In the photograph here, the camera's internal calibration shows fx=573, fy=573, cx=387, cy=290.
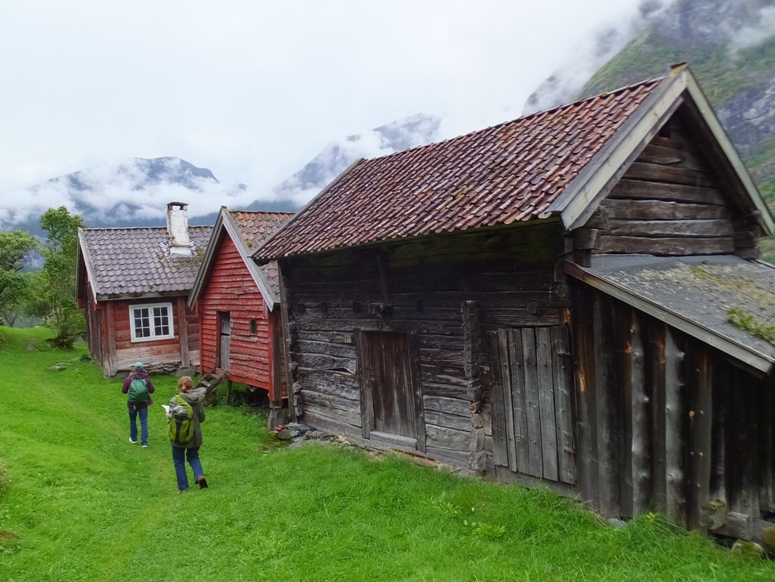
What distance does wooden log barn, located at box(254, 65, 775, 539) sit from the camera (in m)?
5.33

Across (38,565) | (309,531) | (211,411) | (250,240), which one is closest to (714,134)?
(309,531)

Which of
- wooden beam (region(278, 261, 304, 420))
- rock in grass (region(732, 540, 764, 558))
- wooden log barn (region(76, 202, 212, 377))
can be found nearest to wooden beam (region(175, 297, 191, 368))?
wooden log barn (region(76, 202, 212, 377))

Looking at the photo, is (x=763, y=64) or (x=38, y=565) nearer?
(x=38, y=565)

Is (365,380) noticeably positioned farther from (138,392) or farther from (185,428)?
(138,392)

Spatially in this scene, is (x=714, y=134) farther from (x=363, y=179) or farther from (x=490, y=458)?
(x=363, y=179)

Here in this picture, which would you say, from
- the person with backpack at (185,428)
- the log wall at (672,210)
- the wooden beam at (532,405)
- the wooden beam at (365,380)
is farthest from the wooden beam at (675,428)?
the person with backpack at (185,428)

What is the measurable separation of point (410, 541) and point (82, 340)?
32.6 metres

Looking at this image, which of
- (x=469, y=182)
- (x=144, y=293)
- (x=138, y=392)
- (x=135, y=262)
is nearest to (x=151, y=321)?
(x=144, y=293)

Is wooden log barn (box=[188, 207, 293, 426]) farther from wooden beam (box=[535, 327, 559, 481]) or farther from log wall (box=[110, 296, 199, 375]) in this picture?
wooden beam (box=[535, 327, 559, 481])

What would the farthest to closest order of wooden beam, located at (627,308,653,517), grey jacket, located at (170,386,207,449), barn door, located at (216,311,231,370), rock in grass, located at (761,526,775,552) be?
barn door, located at (216,311,231,370) → grey jacket, located at (170,386,207,449) → wooden beam, located at (627,308,653,517) → rock in grass, located at (761,526,775,552)

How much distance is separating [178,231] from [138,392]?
1166 centimetres

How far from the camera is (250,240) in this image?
14.4 m

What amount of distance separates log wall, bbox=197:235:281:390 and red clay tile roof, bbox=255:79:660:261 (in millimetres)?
4017

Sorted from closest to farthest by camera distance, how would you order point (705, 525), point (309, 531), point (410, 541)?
point (705, 525) < point (410, 541) < point (309, 531)
